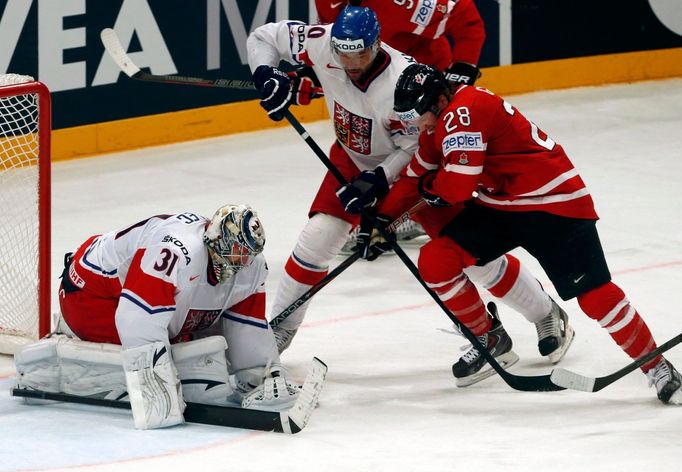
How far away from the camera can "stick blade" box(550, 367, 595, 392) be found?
14.1 feet

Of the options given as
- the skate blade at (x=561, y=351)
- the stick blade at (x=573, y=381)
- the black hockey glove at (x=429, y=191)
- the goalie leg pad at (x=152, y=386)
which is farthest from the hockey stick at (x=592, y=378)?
the goalie leg pad at (x=152, y=386)

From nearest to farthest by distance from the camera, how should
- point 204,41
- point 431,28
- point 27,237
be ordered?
point 27,237, point 431,28, point 204,41

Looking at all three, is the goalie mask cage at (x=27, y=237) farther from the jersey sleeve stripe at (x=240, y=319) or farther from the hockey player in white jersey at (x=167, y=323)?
the jersey sleeve stripe at (x=240, y=319)

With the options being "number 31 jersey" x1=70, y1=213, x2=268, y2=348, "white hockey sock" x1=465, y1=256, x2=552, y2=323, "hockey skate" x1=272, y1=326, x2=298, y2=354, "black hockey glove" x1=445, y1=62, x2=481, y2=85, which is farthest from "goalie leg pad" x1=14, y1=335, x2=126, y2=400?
"black hockey glove" x1=445, y1=62, x2=481, y2=85

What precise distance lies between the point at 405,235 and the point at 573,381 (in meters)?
2.13

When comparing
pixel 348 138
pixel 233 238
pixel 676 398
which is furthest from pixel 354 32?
pixel 676 398

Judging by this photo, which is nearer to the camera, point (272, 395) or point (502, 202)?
point (272, 395)

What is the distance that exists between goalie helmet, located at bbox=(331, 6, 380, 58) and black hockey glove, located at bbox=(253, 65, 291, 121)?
→ 0.31 m

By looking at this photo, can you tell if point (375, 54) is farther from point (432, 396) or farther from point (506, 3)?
point (506, 3)

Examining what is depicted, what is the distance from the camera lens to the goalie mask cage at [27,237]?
489 centimetres

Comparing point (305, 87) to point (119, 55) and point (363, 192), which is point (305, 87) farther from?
point (119, 55)

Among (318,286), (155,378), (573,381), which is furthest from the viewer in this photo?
(318,286)

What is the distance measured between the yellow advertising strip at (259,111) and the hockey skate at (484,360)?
325 cm

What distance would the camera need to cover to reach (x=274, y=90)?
15.8ft
